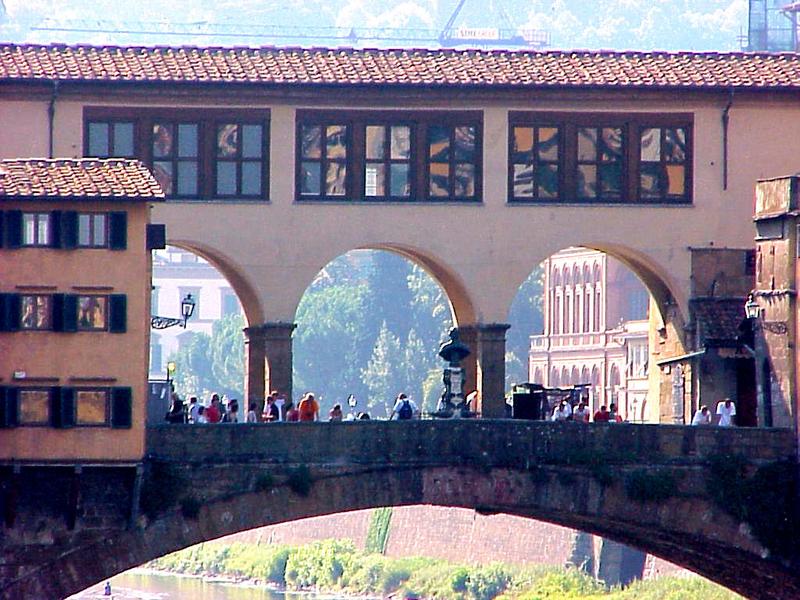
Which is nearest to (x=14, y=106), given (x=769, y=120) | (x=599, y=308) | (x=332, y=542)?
(x=769, y=120)

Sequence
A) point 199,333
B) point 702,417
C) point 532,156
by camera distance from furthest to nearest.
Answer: point 199,333 < point 532,156 < point 702,417

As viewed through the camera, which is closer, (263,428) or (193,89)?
(263,428)

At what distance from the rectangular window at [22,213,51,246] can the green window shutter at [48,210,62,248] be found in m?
0.05

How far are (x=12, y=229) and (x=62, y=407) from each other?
10.6ft

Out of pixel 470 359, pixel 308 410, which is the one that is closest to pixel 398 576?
pixel 470 359

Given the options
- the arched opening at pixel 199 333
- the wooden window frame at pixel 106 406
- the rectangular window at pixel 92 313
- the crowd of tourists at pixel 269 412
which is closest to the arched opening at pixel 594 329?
the arched opening at pixel 199 333

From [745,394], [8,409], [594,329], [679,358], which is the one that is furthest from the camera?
[594,329]

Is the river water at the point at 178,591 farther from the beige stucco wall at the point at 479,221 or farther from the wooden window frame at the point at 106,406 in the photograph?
the wooden window frame at the point at 106,406

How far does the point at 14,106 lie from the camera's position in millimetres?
51062

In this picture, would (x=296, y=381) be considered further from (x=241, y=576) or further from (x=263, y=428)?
(x=263, y=428)

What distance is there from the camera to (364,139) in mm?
52188

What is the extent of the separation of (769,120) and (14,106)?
1501cm

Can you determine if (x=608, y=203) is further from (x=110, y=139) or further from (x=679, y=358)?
(x=110, y=139)

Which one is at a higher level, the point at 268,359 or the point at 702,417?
the point at 268,359
